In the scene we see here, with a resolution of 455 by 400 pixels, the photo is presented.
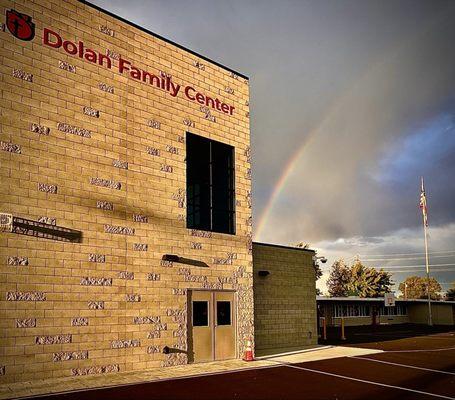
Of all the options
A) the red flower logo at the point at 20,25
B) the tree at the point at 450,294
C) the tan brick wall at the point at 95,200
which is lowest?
the tree at the point at 450,294

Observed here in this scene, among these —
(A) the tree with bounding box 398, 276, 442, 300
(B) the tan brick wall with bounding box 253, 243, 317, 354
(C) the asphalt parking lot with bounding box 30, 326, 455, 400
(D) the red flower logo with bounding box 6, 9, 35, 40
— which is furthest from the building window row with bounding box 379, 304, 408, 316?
(A) the tree with bounding box 398, 276, 442, 300

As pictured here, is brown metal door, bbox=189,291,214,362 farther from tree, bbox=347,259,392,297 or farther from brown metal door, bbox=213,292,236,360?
tree, bbox=347,259,392,297

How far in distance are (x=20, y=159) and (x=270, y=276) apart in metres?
13.1

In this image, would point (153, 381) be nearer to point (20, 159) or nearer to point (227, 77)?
point (20, 159)

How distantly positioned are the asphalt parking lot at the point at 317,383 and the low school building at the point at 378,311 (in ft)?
72.4

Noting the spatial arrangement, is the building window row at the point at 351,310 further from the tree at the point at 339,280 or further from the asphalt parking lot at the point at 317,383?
the tree at the point at 339,280

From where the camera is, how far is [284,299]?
22281 millimetres

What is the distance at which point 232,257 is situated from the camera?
17.5 metres

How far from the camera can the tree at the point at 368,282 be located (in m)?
81.9

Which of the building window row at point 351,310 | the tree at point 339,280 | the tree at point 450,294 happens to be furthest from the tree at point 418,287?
the building window row at point 351,310

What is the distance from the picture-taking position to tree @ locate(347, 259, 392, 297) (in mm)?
81875

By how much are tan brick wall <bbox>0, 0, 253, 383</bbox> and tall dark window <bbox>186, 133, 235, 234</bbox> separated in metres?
0.58

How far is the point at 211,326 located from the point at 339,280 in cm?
7857

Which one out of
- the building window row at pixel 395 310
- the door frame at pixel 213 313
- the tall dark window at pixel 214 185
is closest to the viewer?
the door frame at pixel 213 313
